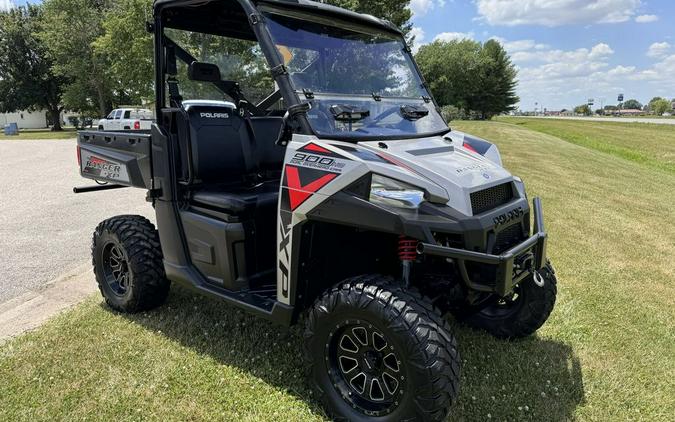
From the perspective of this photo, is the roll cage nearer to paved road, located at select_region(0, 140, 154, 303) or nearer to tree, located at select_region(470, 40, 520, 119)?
paved road, located at select_region(0, 140, 154, 303)

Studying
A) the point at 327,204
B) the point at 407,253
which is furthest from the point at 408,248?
the point at 327,204

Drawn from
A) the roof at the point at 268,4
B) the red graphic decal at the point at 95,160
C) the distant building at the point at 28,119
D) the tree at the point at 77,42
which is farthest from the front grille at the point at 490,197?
the distant building at the point at 28,119

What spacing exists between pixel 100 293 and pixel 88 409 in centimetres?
184

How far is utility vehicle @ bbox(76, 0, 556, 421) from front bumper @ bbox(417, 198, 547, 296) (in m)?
0.01

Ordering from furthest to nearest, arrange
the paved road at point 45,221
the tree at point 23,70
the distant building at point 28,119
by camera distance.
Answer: the distant building at point 28,119 → the tree at point 23,70 → the paved road at point 45,221

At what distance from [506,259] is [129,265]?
2869 mm

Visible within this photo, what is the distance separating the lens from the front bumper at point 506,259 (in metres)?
2.41

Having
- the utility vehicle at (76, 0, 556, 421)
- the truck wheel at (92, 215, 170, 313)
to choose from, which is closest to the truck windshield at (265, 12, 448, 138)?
the utility vehicle at (76, 0, 556, 421)

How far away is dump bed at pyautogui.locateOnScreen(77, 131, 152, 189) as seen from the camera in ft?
12.4

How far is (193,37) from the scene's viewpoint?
3768 mm

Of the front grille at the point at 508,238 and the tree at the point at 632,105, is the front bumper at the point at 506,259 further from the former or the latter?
the tree at the point at 632,105

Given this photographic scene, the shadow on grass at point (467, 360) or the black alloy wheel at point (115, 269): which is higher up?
the black alloy wheel at point (115, 269)

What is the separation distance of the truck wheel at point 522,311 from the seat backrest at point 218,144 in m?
2.09

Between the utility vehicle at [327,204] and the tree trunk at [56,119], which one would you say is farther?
the tree trunk at [56,119]
